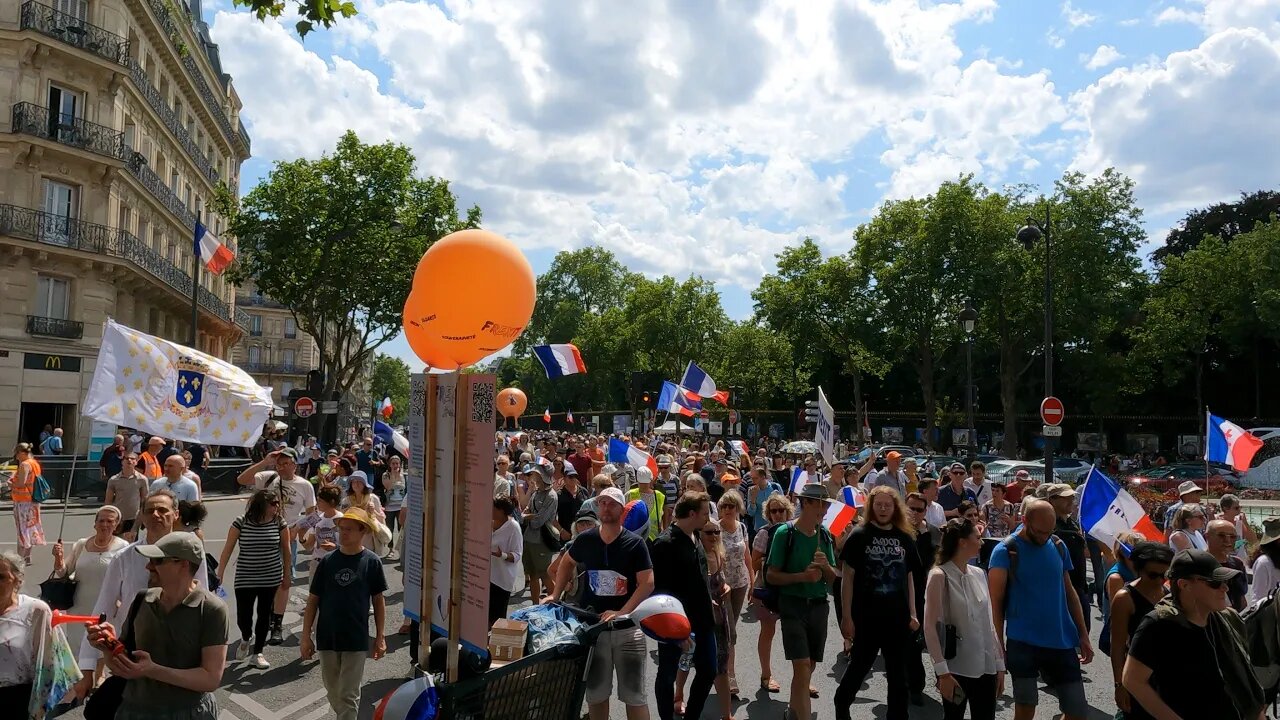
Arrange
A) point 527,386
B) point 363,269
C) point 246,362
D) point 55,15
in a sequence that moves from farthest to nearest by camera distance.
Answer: point 527,386 → point 246,362 → point 363,269 → point 55,15

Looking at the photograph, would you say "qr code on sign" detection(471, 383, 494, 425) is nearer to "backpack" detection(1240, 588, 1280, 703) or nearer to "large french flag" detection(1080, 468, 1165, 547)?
"backpack" detection(1240, 588, 1280, 703)

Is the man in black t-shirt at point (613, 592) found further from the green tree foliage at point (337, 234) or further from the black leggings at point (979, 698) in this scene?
the green tree foliage at point (337, 234)

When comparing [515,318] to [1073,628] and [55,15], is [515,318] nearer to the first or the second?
[1073,628]

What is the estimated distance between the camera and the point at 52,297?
2808cm

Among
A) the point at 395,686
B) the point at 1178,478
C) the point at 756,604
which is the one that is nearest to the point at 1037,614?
the point at 756,604

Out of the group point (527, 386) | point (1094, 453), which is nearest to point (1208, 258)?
point (1094, 453)

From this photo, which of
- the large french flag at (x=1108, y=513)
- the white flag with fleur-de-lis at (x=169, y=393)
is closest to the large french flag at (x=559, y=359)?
the white flag with fleur-de-lis at (x=169, y=393)

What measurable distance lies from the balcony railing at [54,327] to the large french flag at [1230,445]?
30.3 m

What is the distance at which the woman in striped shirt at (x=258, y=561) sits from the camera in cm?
739

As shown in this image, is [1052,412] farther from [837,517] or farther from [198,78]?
[198,78]

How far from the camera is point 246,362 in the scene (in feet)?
263

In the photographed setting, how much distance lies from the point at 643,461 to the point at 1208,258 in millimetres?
36479

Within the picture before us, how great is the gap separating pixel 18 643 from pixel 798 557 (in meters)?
4.50

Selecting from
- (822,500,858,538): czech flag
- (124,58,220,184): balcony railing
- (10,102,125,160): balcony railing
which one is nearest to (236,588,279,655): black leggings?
(822,500,858,538): czech flag
